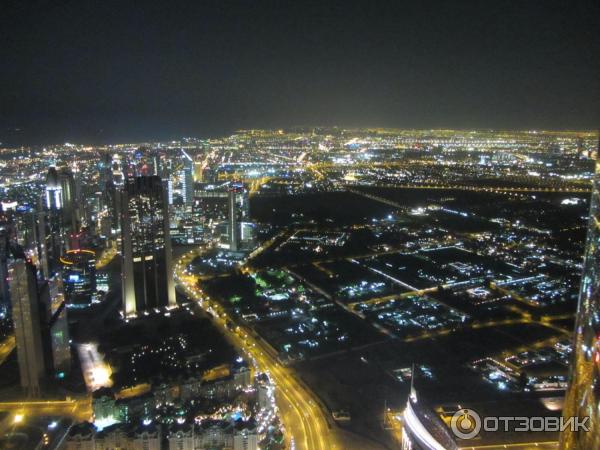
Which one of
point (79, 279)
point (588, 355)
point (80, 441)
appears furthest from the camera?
point (79, 279)

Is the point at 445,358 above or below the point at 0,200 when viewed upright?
below

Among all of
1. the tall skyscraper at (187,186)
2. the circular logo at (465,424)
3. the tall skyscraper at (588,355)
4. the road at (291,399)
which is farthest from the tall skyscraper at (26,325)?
the tall skyscraper at (187,186)

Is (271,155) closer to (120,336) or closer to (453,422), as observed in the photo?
(120,336)

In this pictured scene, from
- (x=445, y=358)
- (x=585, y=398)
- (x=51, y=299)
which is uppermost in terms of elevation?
(x=585, y=398)

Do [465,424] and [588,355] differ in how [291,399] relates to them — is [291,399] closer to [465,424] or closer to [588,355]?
[465,424]

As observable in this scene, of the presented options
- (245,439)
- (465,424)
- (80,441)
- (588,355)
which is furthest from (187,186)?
(588,355)

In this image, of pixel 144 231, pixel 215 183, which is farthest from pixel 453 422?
pixel 215 183

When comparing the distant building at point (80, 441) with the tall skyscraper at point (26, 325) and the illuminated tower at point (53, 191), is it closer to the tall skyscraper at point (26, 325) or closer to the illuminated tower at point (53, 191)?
the tall skyscraper at point (26, 325)
